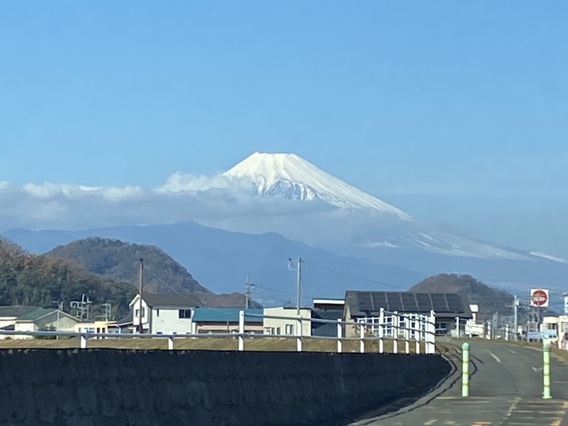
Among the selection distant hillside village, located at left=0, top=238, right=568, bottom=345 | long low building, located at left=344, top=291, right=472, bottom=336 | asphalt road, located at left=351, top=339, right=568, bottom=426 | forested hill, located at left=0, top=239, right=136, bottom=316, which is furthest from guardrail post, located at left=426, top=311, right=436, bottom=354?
long low building, located at left=344, top=291, right=472, bottom=336

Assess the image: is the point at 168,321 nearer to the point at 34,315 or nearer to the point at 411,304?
the point at 411,304

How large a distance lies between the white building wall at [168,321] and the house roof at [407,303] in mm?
12408

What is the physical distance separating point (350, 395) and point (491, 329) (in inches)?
2249

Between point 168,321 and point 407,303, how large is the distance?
17904 mm

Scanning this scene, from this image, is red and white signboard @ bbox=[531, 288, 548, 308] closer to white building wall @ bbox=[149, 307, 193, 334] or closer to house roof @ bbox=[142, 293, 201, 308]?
white building wall @ bbox=[149, 307, 193, 334]

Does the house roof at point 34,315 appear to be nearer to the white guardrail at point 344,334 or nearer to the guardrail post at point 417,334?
the white guardrail at point 344,334

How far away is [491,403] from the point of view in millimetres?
22297

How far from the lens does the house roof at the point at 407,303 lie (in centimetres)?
9256

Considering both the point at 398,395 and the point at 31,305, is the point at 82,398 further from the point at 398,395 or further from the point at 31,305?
the point at 31,305

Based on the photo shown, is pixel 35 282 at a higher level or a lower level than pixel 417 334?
higher

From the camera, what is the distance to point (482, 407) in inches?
841

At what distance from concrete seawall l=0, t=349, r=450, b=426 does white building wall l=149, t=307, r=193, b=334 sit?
70514 mm

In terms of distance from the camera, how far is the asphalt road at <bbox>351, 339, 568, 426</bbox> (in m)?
19.0

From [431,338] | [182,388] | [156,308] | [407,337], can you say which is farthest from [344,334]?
[156,308]
